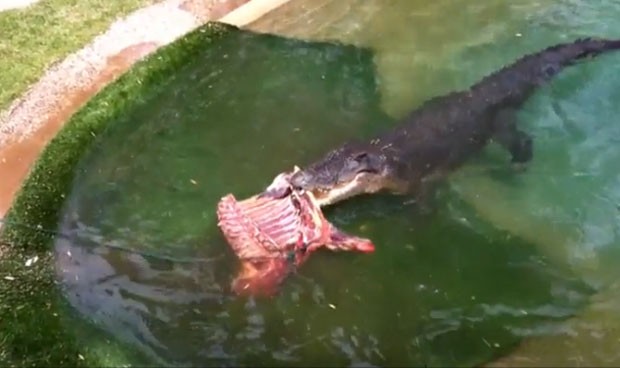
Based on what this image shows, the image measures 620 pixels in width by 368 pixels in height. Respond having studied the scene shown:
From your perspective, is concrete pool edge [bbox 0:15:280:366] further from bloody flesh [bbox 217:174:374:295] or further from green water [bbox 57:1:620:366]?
bloody flesh [bbox 217:174:374:295]

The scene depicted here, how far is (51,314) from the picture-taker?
147 inches

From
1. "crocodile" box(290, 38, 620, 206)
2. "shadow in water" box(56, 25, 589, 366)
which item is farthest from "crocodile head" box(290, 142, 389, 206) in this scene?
"shadow in water" box(56, 25, 589, 366)

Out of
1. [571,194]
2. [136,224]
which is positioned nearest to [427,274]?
[571,194]

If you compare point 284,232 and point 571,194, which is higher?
point 284,232

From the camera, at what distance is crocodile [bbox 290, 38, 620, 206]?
4258 mm

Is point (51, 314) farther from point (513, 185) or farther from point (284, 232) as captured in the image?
point (513, 185)

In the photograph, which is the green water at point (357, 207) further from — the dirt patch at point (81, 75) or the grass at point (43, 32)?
the grass at point (43, 32)

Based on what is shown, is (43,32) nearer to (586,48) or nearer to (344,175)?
(344,175)

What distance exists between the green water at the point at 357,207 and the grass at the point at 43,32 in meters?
0.68

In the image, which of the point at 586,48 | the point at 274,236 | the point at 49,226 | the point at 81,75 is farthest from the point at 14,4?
the point at 586,48

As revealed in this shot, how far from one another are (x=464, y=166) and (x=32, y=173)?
7.19 ft

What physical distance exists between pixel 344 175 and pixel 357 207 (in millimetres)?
217

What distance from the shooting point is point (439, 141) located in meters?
4.59

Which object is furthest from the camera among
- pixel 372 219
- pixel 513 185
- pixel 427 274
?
pixel 513 185
